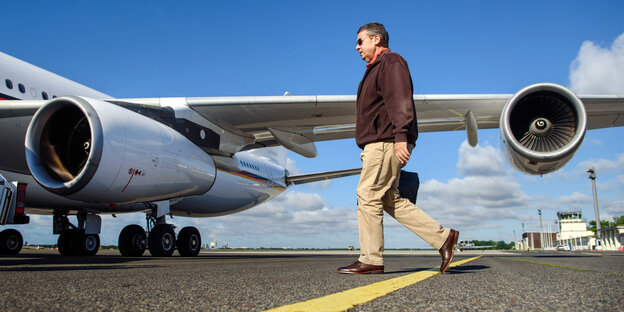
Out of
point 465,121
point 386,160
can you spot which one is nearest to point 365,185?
point 386,160

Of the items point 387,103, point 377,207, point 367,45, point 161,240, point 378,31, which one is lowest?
point 161,240

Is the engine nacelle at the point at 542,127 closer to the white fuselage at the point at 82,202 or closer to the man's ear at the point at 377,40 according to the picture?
the man's ear at the point at 377,40

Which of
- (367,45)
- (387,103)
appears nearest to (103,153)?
(367,45)

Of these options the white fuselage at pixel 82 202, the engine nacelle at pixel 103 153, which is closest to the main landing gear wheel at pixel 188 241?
the white fuselage at pixel 82 202

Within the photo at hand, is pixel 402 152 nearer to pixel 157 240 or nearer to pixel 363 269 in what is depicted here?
pixel 363 269

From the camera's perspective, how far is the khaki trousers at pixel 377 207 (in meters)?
3.13

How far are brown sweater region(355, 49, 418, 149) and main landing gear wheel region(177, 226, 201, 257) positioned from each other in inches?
310

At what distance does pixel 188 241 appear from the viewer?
402 inches

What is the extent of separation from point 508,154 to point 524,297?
12.8 feet

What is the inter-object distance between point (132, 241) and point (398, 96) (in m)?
8.32

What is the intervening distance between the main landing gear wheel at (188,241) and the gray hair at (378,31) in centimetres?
807

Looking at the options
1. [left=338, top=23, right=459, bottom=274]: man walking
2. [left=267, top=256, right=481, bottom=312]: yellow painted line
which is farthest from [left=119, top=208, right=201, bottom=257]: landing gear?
[left=267, top=256, right=481, bottom=312]: yellow painted line

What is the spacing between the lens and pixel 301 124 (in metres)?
6.91

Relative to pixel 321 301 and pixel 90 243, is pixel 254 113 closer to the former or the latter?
pixel 321 301
